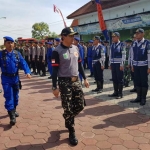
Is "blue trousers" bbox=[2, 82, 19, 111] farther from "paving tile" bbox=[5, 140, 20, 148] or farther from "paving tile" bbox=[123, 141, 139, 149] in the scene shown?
"paving tile" bbox=[123, 141, 139, 149]

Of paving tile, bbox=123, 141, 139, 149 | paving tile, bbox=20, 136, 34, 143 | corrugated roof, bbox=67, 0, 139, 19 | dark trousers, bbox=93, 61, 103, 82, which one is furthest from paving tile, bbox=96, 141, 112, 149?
corrugated roof, bbox=67, 0, 139, 19

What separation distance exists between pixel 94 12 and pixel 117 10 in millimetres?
3033

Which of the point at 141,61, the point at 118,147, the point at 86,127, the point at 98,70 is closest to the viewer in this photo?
the point at 118,147

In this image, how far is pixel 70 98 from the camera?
345cm

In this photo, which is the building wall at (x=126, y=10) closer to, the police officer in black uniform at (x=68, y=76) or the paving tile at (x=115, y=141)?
the police officer in black uniform at (x=68, y=76)

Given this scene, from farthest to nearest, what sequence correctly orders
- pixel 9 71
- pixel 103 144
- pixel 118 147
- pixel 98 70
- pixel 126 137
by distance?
pixel 98 70, pixel 9 71, pixel 126 137, pixel 103 144, pixel 118 147

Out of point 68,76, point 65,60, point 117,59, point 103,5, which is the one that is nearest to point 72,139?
point 68,76

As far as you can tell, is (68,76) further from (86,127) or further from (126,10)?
(126,10)

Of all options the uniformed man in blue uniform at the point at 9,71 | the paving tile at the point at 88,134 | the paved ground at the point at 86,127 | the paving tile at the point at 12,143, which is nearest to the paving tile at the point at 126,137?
the paved ground at the point at 86,127

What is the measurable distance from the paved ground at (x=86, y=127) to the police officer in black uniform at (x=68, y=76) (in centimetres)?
42

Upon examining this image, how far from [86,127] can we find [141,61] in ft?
7.83

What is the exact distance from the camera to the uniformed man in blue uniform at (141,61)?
5176 millimetres

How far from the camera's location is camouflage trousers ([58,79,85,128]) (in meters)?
3.42

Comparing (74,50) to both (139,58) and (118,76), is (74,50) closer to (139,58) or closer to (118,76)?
(139,58)
